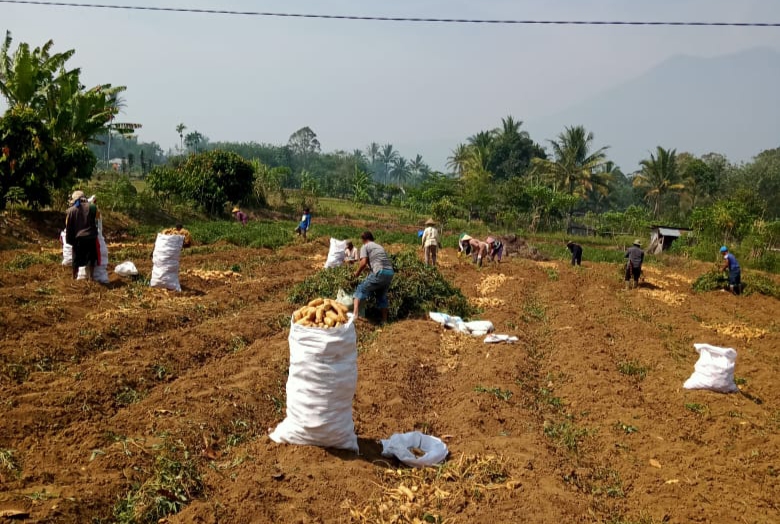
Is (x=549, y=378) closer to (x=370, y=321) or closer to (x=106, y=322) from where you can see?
(x=370, y=321)

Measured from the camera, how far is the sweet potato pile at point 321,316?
4906 millimetres

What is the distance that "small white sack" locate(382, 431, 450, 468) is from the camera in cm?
498

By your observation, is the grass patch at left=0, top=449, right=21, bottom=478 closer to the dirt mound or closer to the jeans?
the jeans

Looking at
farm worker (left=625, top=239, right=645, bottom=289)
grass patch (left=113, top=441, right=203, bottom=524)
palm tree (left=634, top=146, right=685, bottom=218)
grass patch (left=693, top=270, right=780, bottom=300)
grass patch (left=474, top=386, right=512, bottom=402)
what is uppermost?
palm tree (left=634, top=146, right=685, bottom=218)

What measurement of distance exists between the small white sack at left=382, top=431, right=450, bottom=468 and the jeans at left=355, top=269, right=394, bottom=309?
3871 millimetres

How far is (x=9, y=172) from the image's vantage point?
15.5 metres

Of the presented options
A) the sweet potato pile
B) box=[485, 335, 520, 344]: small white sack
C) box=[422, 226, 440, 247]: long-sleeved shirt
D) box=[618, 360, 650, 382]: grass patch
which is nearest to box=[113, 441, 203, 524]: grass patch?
the sweet potato pile

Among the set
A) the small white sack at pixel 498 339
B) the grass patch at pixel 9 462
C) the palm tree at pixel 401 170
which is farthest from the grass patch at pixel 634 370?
the palm tree at pixel 401 170

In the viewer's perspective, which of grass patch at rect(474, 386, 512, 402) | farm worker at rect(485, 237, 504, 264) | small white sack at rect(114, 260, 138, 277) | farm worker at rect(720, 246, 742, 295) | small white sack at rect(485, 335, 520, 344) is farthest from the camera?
farm worker at rect(485, 237, 504, 264)

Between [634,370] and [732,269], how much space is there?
9504 mm

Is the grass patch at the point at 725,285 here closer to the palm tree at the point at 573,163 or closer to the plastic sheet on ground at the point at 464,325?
the plastic sheet on ground at the point at 464,325

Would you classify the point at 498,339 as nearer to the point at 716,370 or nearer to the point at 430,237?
the point at 716,370

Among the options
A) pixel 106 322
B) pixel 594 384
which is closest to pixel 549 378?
pixel 594 384

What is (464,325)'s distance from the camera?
9.91 m
